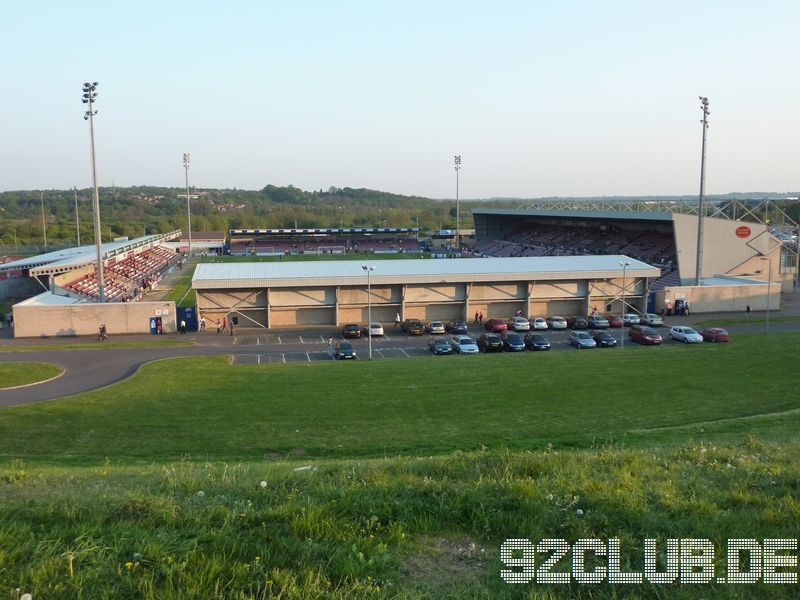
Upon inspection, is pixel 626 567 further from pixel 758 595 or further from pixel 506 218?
pixel 506 218

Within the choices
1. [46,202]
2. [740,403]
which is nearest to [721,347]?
[740,403]

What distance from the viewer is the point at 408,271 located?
40.5 m

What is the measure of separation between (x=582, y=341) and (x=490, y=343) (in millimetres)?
4550

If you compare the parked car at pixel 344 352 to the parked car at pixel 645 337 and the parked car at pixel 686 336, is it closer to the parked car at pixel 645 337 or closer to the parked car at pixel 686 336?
the parked car at pixel 645 337

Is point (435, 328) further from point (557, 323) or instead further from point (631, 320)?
point (631, 320)

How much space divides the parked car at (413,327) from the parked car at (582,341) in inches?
318

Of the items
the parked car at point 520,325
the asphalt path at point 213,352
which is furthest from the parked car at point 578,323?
the parked car at point 520,325

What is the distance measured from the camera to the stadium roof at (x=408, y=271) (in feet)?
125

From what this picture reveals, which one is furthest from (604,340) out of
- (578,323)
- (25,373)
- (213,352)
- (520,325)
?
(25,373)

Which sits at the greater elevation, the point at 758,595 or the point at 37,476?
the point at 758,595

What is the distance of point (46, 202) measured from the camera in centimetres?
19275

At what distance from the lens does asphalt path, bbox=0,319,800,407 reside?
954 inches

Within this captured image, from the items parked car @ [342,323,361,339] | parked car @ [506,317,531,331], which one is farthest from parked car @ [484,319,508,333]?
parked car @ [342,323,361,339]

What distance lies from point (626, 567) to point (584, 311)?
1512 inches
